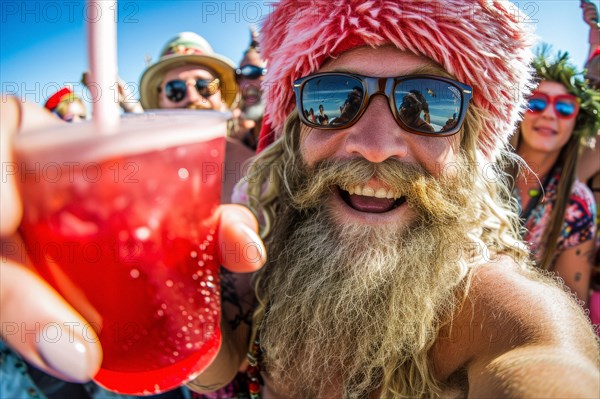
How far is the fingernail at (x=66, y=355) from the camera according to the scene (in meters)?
0.62

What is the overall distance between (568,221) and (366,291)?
190cm

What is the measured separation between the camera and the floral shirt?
2.55 metres

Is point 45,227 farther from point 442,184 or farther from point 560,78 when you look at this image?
point 560,78

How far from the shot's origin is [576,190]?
2.61 meters

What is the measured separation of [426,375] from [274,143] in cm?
99

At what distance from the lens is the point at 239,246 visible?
84cm

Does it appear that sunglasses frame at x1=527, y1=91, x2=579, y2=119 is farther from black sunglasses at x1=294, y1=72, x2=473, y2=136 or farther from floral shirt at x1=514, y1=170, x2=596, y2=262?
black sunglasses at x1=294, y1=72, x2=473, y2=136

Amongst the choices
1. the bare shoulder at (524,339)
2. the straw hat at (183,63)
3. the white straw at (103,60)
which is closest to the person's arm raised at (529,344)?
the bare shoulder at (524,339)

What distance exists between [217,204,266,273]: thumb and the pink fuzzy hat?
757 mm

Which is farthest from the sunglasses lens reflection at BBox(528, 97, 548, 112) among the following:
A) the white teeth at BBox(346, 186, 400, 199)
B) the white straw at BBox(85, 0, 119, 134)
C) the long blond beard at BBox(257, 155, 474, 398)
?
the white straw at BBox(85, 0, 119, 134)

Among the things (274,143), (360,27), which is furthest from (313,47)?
(274,143)

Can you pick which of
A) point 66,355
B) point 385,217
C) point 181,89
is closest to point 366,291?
point 385,217

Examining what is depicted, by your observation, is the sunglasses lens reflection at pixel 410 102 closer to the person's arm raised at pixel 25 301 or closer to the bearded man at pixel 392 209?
the bearded man at pixel 392 209

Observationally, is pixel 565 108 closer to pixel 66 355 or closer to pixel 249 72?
pixel 249 72
